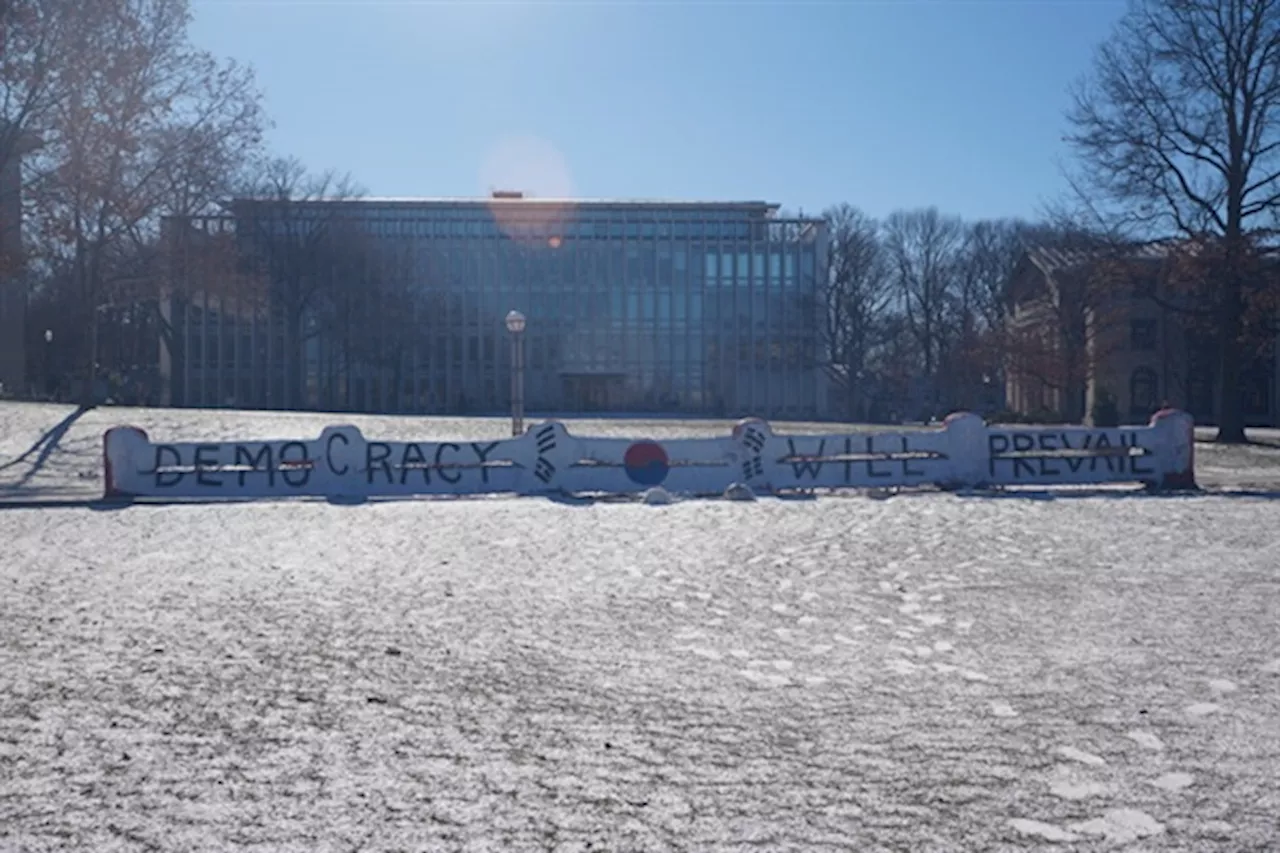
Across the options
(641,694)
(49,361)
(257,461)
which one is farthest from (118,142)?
(49,361)

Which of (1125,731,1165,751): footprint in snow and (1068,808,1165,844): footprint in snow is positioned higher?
(1125,731,1165,751): footprint in snow

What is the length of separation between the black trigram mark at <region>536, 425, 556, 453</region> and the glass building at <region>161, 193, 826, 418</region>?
56.5 meters

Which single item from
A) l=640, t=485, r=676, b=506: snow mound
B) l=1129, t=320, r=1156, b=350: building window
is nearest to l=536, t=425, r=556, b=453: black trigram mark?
l=640, t=485, r=676, b=506: snow mound

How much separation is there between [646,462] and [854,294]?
5429 centimetres

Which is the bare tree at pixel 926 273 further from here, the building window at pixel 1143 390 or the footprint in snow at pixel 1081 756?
the footprint in snow at pixel 1081 756

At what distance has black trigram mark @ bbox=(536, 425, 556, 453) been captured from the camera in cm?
1869

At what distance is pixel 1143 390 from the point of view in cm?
6400

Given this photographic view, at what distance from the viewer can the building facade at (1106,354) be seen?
49.6m

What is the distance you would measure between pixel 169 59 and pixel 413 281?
143 ft

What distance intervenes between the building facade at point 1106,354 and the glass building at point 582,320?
14746 millimetres

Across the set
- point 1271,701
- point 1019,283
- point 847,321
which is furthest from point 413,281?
point 1271,701

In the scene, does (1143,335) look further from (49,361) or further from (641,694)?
(641,694)

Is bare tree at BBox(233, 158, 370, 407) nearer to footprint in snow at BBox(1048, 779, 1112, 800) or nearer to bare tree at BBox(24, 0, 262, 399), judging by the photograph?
bare tree at BBox(24, 0, 262, 399)

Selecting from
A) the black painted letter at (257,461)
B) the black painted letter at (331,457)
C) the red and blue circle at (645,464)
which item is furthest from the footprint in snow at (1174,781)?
the black painted letter at (257,461)
